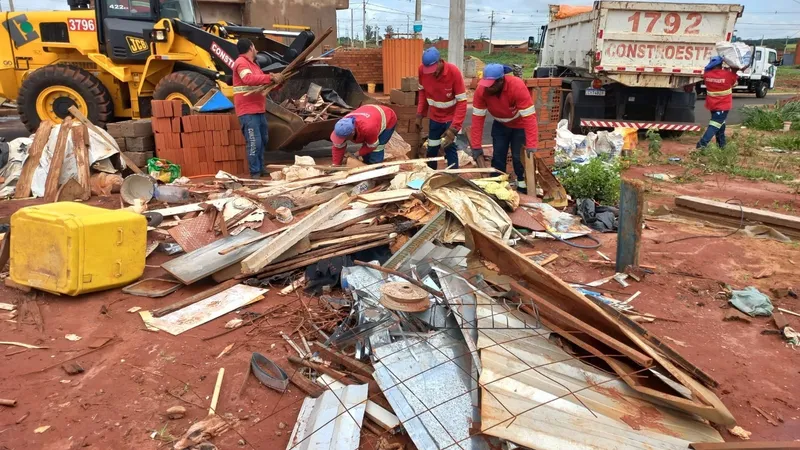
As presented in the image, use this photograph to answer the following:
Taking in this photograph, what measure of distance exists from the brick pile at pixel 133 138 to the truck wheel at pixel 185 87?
822 millimetres

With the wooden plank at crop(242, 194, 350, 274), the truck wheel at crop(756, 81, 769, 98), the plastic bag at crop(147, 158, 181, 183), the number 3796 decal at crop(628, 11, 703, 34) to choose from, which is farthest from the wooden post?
the truck wheel at crop(756, 81, 769, 98)

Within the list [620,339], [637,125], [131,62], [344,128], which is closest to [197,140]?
[131,62]

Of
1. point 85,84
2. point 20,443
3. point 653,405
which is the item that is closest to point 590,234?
point 653,405

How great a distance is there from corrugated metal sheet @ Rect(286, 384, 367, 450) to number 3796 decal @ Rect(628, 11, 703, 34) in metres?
10.1

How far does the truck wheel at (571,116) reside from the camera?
11984 mm

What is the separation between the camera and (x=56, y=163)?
6762 millimetres

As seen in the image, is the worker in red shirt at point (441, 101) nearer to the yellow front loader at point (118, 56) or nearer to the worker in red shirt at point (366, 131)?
the worker in red shirt at point (366, 131)

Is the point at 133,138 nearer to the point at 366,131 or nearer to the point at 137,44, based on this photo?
the point at 137,44

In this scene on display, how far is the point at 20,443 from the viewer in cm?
278

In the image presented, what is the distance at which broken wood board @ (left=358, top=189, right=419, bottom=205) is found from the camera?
18.4ft

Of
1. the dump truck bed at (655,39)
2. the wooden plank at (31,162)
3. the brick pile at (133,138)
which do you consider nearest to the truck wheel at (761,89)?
the dump truck bed at (655,39)

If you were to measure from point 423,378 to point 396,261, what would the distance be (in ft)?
5.54

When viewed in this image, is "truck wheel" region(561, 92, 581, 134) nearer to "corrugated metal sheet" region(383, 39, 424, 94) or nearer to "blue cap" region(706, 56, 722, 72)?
"blue cap" region(706, 56, 722, 72)

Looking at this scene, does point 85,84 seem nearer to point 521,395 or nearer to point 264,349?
point 264,349
